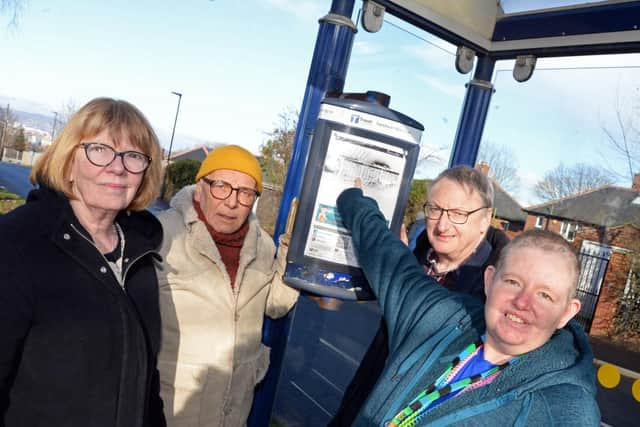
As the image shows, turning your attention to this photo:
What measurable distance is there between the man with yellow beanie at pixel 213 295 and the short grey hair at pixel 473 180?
0.87 metres

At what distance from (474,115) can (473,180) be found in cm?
219

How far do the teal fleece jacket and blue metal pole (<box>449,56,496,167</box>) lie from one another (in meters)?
2.00

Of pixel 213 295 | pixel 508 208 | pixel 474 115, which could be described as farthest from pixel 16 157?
pixel 213 295

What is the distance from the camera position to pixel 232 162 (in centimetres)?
233

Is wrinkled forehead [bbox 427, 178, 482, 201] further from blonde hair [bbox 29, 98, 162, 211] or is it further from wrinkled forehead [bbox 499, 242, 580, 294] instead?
blonde hair [bbox 29, 98, 162, 211]

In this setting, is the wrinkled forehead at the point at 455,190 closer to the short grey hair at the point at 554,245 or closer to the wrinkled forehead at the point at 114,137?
the short grey hair at the point at 554,245

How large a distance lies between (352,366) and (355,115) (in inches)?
219

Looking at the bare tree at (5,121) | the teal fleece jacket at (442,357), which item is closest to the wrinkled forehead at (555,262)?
the teal fleece jacket at (442,357)

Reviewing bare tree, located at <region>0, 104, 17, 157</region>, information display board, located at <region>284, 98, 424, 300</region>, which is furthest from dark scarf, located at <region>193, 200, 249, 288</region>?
bare tree, located at <region>0, 104, 17, 157</region>

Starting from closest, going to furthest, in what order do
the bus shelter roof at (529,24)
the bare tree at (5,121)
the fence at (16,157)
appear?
1. the bus shelter roof at (529,24)
2. the bare tree at (5,121)
3. the fence at (16,157)

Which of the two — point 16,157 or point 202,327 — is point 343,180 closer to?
point 202,327

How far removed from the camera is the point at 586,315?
637 inches

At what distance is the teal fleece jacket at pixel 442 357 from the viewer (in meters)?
1.34

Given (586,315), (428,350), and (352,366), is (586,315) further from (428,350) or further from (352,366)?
(428,350)
